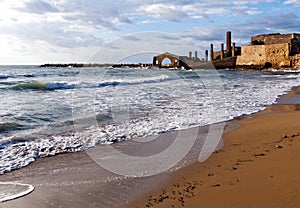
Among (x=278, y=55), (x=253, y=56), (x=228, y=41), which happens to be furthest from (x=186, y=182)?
(x=228, y=41)

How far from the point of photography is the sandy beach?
10.8 ft

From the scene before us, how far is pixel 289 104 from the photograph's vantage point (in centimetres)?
1143

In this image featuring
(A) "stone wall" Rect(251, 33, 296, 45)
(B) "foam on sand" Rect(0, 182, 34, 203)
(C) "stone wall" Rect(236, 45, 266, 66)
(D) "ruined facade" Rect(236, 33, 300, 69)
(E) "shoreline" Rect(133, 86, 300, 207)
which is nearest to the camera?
(E) "shoreline" Rect(133, 86, 300, 207)

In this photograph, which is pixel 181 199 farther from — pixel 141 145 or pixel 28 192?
pixel 141 145

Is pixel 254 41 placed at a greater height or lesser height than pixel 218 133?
greater

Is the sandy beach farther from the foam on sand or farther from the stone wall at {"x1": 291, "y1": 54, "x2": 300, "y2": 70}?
the stone wall at {"x1": 291, "y1": 54, "x2": 300, "y2": 70}

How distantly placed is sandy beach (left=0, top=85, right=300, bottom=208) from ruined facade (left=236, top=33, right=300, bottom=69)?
47074 mm

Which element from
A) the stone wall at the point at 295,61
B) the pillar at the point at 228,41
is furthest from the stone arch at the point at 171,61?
the stone wall at the point at 295,61

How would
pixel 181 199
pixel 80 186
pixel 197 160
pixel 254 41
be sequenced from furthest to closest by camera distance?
pixel 254 41 → pixel 197 160 → pixel 80 186 → pixel 181 199

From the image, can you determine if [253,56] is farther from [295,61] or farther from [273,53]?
[295,61]

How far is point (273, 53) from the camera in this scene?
50.8m

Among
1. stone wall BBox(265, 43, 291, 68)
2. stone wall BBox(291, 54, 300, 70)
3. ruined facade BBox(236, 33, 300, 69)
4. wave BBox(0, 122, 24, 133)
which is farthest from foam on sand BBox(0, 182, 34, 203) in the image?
stone wall BBox(265, 43, 291, 68)

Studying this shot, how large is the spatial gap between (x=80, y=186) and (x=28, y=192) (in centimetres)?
58

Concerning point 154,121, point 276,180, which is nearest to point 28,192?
point 276,180
